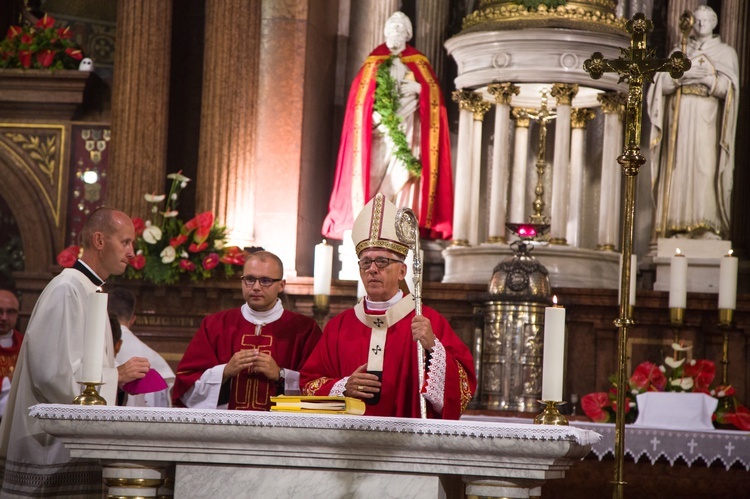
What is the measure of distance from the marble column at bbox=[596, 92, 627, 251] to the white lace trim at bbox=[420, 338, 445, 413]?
16.2 feet

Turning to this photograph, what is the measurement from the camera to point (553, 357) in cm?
391

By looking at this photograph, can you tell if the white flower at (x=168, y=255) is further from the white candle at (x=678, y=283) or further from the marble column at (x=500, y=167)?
the white candle at (x=678, y=283)

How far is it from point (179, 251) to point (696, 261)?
11.6ft

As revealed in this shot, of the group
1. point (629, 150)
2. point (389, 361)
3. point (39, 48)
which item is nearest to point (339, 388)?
point (389, 361)

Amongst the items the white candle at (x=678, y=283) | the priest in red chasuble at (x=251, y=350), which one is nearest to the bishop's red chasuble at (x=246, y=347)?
the priest in red chasuble at (x=251, y=350)

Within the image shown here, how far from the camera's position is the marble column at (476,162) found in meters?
9.31

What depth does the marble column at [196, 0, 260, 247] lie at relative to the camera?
29.8ft

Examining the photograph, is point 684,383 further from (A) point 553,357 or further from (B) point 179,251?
(B) point 179,251

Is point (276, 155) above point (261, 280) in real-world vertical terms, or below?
above

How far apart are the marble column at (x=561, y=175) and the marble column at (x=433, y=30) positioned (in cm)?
143

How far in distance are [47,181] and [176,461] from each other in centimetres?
700

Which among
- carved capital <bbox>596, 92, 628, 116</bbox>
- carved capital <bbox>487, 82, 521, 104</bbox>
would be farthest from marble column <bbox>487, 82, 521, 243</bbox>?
carved capital <bbox>596, 92, 628, 116</bbox>

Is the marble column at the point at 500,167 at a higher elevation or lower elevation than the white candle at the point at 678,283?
higher

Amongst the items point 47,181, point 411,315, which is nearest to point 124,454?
point 411,315
